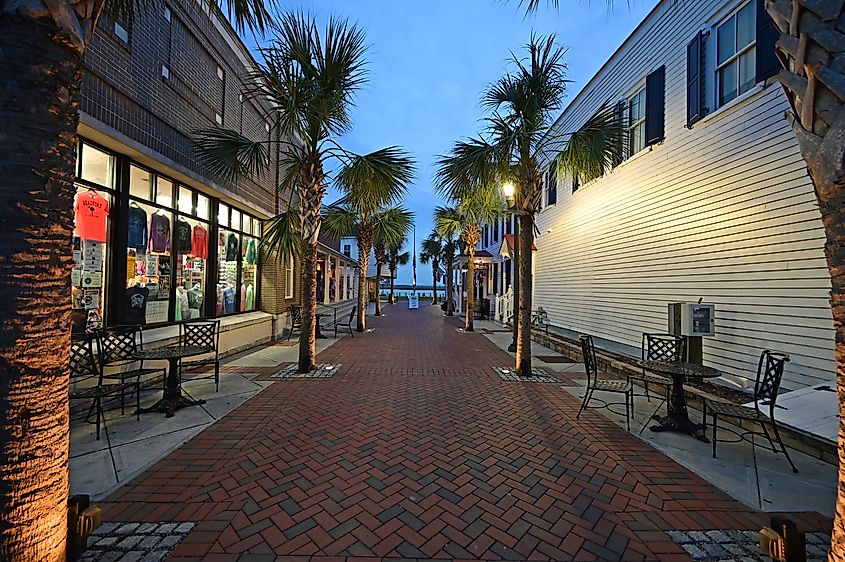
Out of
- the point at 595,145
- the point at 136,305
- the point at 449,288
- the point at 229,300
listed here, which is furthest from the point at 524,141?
the point at 449,288

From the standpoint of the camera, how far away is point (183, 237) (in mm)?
7480

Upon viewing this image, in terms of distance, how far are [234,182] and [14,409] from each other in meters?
8.21

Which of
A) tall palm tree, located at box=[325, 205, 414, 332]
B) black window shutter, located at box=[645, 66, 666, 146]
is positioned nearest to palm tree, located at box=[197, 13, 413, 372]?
tall palm tree, located at box=[325, 205, 414, 332]

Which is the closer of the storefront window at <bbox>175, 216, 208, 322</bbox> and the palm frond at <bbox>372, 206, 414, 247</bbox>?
the storefront window at <bbox>175, 216, 208, 322</bbox>

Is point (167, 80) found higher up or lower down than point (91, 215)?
higher up

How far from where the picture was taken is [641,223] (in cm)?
825

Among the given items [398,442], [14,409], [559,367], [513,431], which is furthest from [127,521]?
[559,367]

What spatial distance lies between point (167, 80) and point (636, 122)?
9601 mm

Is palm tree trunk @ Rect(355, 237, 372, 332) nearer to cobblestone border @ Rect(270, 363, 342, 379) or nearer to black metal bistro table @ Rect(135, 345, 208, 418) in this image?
cobblestone border @ Rect(270, 363, 342, 379)

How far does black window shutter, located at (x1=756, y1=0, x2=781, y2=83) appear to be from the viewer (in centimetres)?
501

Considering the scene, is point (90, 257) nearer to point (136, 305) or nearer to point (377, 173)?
point (136, 305)

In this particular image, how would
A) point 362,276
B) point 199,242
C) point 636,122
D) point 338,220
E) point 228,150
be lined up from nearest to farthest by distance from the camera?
point 228,150
point 199,242
point 636,122
point 338,220
point 362,276

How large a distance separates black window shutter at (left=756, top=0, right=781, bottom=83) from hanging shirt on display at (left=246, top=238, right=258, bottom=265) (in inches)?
439

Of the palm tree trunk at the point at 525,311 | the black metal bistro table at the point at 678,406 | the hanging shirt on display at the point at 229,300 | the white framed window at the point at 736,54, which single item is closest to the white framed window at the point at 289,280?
the hanging shirt on display at the point at 229,300
